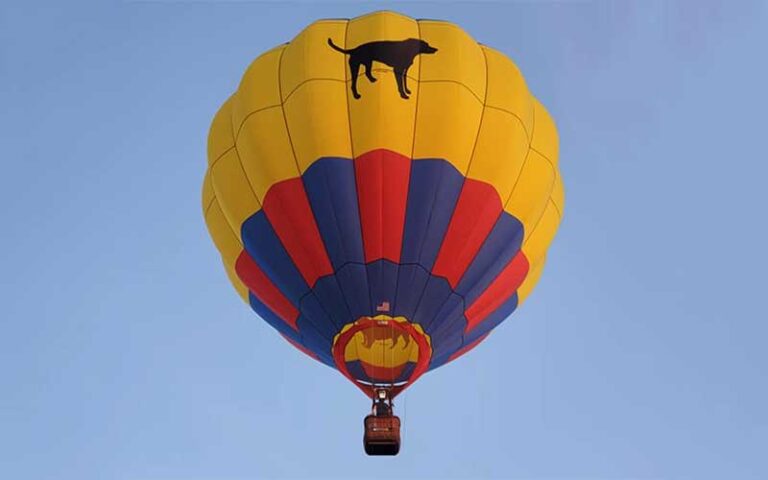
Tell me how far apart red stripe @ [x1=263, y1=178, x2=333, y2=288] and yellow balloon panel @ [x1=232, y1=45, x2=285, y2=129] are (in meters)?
0.83

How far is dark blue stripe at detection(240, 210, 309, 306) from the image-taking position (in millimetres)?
9742

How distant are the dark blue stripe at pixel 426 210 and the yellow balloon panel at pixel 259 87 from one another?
153 cm

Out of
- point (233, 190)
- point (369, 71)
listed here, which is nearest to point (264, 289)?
point (233, 190)

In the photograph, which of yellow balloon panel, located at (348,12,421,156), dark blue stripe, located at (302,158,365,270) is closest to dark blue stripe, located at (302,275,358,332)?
dark blue stripe, located at (302,158,365,270)

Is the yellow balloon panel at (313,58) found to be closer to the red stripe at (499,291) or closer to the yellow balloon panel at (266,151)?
the yellow balloon panel at (266,151)

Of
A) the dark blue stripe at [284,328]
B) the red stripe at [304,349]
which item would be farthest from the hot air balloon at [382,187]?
the red stripe at [304,349]

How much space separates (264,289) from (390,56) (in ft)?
8.45

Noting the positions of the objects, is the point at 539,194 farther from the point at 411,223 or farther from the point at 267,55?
the point at 267,55

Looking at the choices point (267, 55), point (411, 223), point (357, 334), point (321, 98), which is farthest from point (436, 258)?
point (267, 55)

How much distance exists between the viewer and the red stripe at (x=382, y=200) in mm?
9422

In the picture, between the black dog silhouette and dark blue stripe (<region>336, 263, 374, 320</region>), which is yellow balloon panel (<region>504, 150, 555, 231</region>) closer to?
the black dog silhouette

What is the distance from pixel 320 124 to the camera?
9508 millimetres

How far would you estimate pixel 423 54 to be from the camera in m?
9.77

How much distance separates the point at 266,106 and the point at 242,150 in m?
0.48
